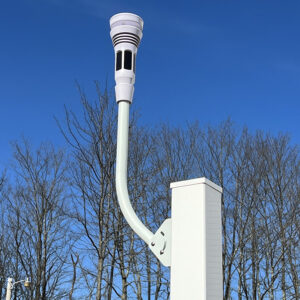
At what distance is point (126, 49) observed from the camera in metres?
2.21

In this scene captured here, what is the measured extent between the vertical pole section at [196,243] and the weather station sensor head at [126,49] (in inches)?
23.8

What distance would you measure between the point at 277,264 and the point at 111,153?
594 centimetres

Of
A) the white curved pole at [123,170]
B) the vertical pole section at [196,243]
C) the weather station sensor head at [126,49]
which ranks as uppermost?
the weather station sensor head at [126,49]

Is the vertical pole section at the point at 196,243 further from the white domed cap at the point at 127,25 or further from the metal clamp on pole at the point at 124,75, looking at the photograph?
the white domed cap at the point at 127,25

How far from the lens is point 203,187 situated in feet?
5.90

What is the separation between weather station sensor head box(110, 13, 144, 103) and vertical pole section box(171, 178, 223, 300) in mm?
604

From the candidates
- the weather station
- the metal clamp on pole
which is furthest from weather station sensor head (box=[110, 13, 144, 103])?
the weather station

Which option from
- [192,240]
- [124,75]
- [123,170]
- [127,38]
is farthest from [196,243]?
[127,38]

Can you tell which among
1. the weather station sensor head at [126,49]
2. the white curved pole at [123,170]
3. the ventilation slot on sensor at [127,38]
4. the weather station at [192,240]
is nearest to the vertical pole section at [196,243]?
the weather station at [192,240]

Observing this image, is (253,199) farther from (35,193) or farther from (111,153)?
(35,193)

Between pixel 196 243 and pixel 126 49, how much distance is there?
1.01 metres

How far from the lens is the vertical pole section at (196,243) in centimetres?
168

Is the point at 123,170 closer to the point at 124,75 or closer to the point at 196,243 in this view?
the point at 124,75

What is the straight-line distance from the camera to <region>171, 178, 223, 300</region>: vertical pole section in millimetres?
1685
